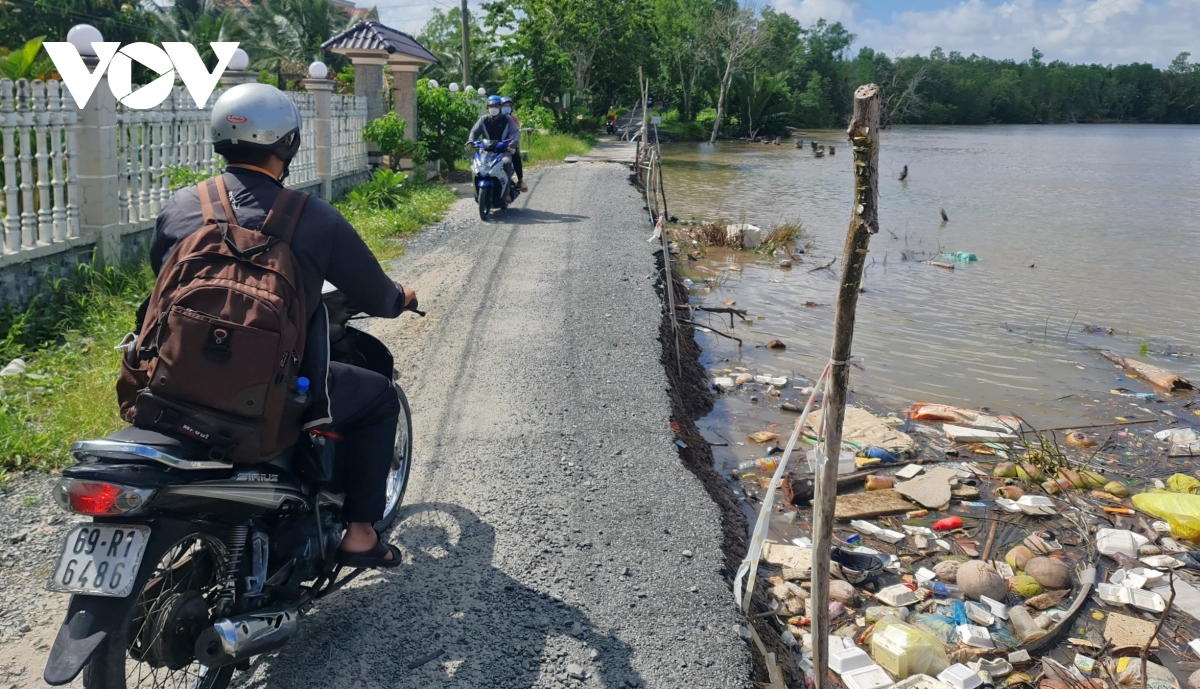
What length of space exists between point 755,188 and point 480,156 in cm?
1457

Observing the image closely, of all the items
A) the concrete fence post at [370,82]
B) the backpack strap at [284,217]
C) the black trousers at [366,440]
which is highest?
the concrete fence post at [370,82]

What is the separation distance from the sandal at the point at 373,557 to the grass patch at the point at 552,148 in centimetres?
2017

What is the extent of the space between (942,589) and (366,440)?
2.93 meters

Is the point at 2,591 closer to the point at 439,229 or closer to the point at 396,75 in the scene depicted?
the point at 439,229

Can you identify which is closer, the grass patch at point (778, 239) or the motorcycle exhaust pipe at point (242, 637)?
the motorcycle exhaust pipe at point (242, 637)

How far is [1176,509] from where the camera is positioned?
17.3ft

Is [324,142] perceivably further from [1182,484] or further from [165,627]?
[165,627]

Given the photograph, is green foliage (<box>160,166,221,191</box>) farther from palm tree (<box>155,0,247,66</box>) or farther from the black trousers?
palm tree (<box>155,0,247,66</box>)

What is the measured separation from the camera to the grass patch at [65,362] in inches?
167

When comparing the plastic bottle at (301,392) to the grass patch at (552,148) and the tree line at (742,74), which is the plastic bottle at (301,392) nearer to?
the grass patch at (552,148)

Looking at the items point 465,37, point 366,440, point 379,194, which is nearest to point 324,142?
point 379,194

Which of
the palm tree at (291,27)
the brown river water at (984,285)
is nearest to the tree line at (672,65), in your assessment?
the palm tree at (291,27)

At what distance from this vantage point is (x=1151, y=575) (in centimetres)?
455

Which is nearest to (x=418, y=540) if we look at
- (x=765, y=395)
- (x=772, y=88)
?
(x=765, y=395)
